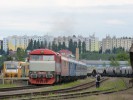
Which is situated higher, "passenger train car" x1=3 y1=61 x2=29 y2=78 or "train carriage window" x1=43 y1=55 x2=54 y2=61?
"train carriage window" x1=43 y1=55 x2=54 y2=61

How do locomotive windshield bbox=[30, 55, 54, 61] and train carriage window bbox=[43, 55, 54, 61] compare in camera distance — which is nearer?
train carriage window bbox=[43, 55, 54, 61]

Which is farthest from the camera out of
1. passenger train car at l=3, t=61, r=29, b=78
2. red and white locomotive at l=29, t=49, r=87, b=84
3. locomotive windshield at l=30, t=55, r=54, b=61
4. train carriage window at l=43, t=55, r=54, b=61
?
passenger train car at l=3, t=61, r=29, b=78

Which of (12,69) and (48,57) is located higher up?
(48,57)

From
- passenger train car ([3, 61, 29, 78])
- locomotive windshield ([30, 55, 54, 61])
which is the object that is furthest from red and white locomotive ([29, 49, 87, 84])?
passenger train car ([3, 61, 29, 78])

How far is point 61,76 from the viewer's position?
43062 mm

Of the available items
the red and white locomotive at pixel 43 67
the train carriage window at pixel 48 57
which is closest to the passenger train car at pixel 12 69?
the red and white locomotive at pixel 43 67

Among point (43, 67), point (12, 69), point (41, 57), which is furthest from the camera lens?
point (12, 69)

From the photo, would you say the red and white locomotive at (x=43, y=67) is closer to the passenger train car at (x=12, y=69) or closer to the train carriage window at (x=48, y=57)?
the train carriage window at (x=48, y=57)

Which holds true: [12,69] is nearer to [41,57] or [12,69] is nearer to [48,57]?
[41,57]

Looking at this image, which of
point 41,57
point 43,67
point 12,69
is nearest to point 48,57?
point 41,57

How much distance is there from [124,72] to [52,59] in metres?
46.0

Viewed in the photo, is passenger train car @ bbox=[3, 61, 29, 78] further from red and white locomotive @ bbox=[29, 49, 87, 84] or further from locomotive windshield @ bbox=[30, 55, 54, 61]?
red and white locomotive @ bbox=[29, 49, 87, 84]

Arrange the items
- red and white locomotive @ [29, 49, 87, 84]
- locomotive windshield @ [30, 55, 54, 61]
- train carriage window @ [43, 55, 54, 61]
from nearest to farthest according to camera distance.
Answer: red and white locomotive @ [29, 49, 87, 84], train carriage window @ [43, 55, 54, 61], locomotive windshield @ [30, 55, 54, 61]

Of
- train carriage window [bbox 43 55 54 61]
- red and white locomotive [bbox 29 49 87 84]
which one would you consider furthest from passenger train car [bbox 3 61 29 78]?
train carriage window [bbox 43 55 54 61]
